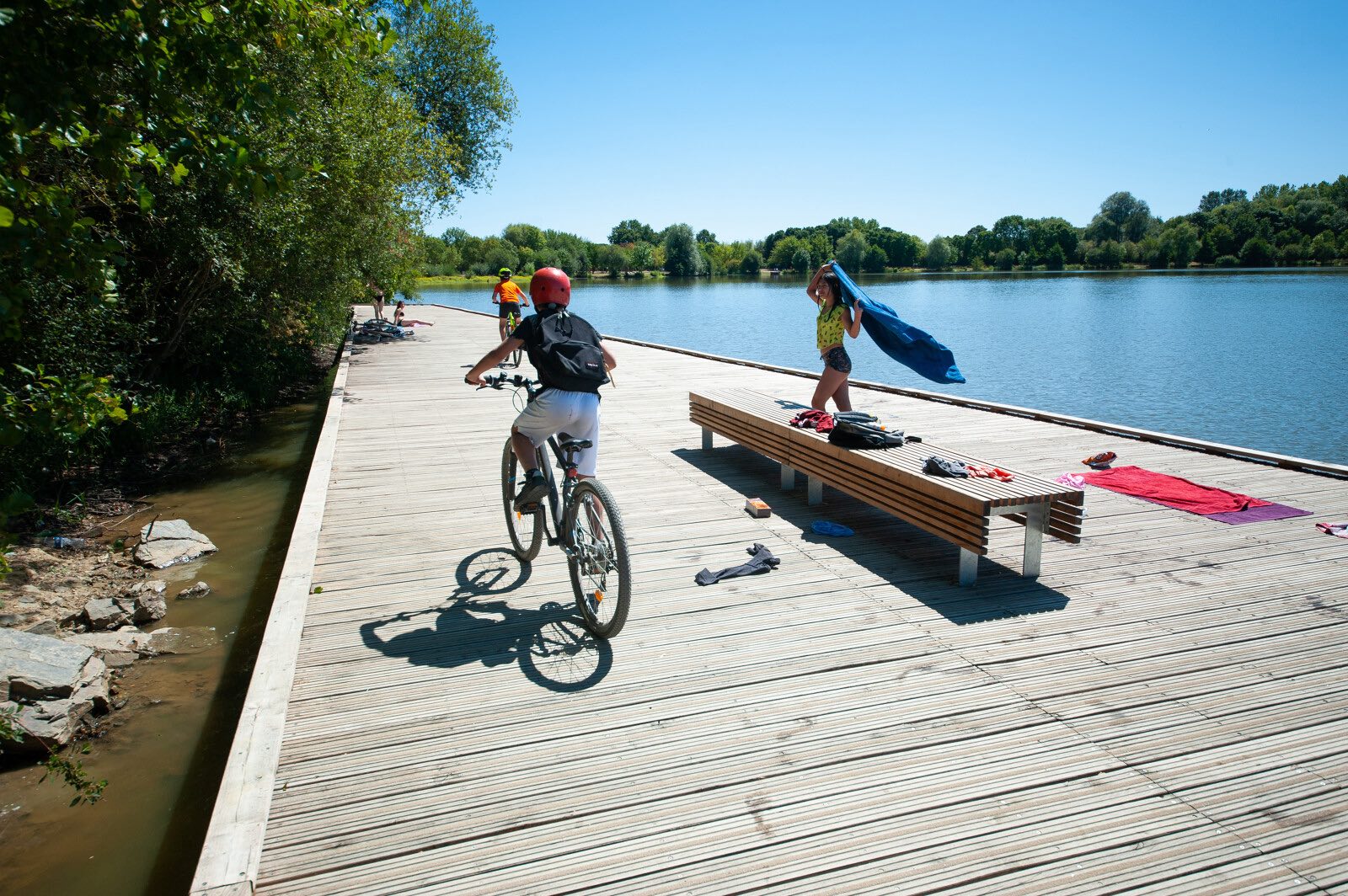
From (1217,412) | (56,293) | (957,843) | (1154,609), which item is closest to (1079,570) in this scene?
(1154,609)

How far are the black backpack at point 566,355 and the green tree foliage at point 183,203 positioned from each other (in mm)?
1357

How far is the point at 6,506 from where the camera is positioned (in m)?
2.95

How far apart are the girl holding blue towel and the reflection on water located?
5.54 meters

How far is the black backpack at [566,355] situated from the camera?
454 cm

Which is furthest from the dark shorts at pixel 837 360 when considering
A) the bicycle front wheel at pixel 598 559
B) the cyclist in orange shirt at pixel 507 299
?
the cyclist in orange shirt at pixel 507 299

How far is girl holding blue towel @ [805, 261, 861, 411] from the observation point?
8.32 metres

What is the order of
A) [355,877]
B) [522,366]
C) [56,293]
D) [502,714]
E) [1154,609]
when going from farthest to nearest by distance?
[522,366], [56,293], [1154,609], [502,714], [355,877]

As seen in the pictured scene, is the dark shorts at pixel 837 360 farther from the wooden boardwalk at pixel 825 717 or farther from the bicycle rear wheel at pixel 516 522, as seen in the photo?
the bicycle rear wheel at pixel 516 522

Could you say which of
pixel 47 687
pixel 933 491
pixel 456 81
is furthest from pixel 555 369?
pixel 456 81

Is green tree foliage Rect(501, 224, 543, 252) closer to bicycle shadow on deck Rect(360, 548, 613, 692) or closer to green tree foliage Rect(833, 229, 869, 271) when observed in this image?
A: green tree foliage Rect(833, 229, 869, 271)

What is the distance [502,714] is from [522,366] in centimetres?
1348

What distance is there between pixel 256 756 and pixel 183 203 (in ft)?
32.0

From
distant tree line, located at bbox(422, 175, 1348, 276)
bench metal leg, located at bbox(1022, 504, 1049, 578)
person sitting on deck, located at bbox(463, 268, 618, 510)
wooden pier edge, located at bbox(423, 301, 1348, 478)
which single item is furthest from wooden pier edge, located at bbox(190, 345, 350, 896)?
distant tree line, located at bbox(422, 175, 1348, 276)

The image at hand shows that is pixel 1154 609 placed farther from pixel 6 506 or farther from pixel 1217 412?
pixel 1217 412
